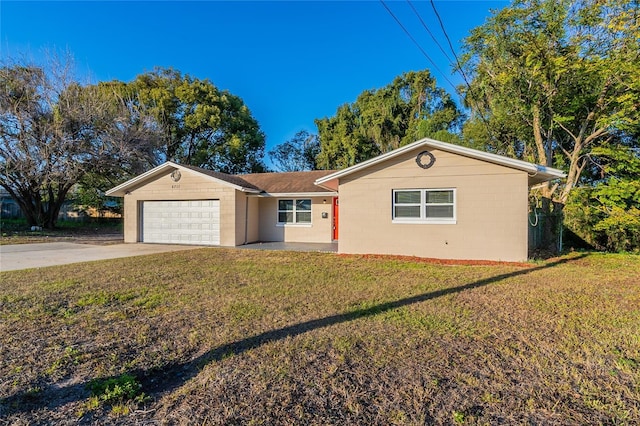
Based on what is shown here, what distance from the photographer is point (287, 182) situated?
1628 cm

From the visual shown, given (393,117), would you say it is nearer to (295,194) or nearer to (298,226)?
(295,194)

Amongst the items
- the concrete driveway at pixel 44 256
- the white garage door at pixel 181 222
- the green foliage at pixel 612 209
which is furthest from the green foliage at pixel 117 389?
the green foliage at pixel 612 209

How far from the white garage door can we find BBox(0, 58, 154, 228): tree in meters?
6.63

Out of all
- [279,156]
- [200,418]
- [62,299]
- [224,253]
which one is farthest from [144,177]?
[279,156]

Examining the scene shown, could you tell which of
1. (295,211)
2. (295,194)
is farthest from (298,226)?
(295,194)

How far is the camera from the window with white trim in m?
15.3

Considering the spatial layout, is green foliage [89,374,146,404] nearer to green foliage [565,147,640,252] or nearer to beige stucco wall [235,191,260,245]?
beige stucco wall [235,191,260,245]

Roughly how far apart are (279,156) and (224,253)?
2712cm

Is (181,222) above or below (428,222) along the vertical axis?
below

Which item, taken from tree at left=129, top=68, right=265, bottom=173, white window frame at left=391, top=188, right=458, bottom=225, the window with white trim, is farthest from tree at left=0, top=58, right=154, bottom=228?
white window frame at left=391, top=188, right=458, bottom=225

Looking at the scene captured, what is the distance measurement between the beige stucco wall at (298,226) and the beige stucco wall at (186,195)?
1.80 metres

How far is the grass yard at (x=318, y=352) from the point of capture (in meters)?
2.62

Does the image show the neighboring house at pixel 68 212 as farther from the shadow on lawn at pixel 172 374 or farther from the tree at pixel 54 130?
the shadow on lawn at pixel 172 374

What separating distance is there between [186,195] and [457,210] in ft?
36.9
